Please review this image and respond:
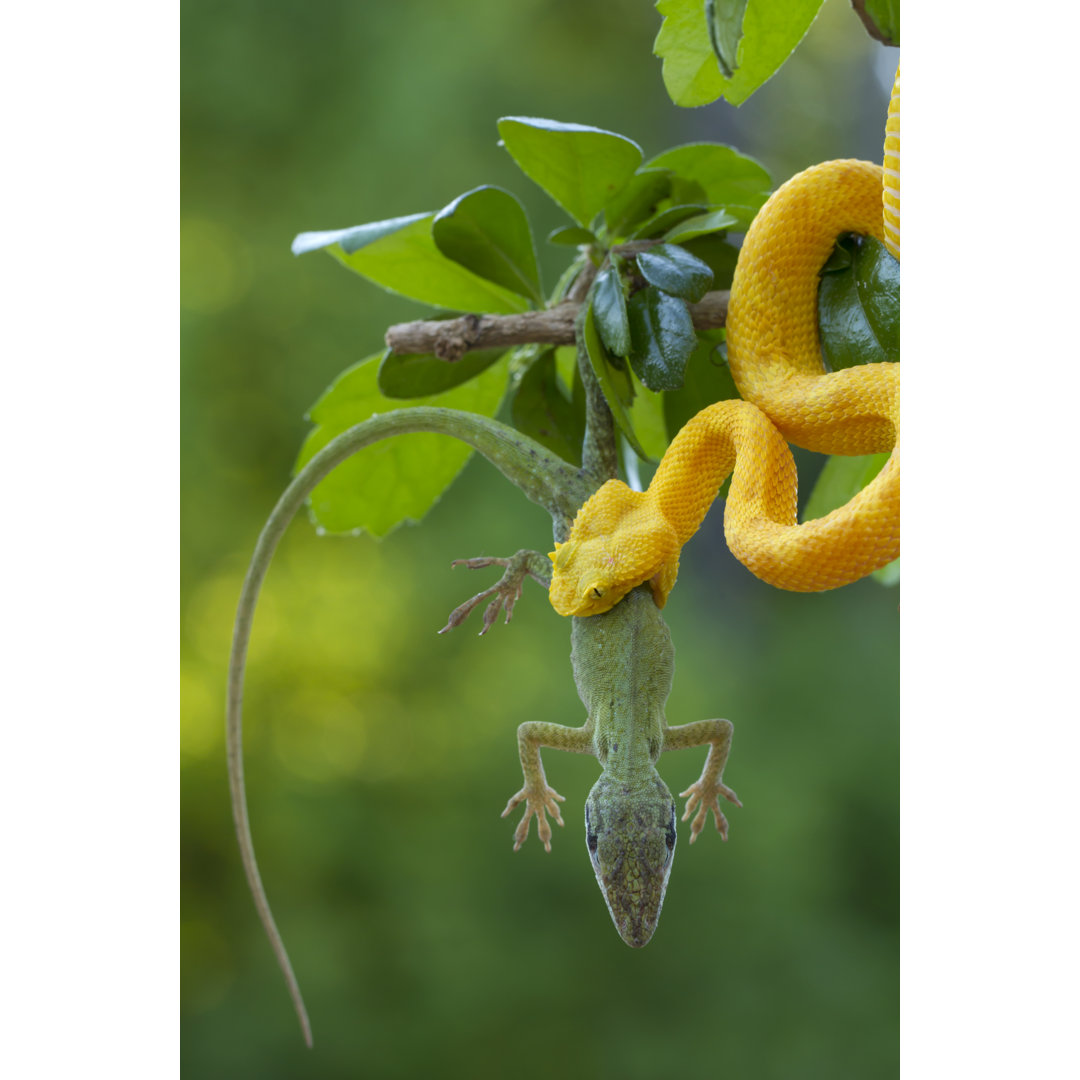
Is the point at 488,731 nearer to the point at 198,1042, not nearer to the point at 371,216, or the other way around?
the point at 198,1042

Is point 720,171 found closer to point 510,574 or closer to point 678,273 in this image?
point 678,273

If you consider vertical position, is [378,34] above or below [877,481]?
above

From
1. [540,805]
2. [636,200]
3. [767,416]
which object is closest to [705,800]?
[540,805]

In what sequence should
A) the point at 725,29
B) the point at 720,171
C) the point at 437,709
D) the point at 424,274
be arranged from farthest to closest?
the point at 437,709
the point at 424,274
the point at 720,171
the point at 725,29

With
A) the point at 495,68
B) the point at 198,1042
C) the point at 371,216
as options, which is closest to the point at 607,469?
the point at 495,68

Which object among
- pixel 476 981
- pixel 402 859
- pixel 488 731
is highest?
pixel 488 731

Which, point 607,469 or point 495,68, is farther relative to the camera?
point 495,68

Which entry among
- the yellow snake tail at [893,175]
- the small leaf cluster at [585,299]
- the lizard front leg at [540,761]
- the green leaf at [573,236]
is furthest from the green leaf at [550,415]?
the yellow snake tail at [893,175]
